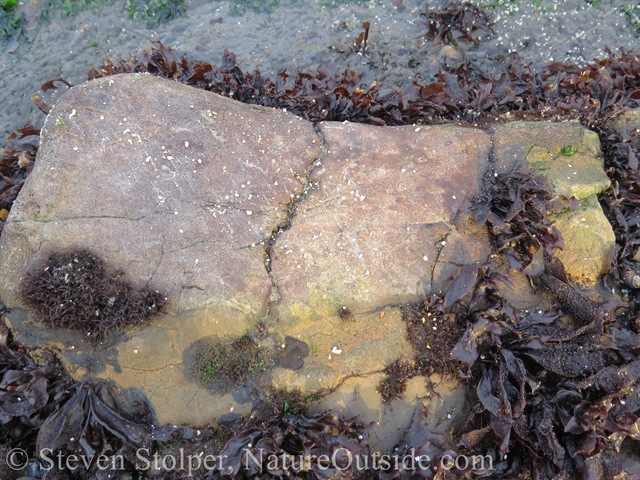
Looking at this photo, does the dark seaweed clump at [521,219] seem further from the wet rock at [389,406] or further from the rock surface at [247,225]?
the wet rock at [389,406]

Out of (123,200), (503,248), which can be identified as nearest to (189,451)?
(123,200)

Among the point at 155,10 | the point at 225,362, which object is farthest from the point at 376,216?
the point at 155,10

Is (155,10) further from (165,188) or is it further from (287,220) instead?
(287,220)

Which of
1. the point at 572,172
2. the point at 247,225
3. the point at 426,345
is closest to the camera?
the point at 426,345

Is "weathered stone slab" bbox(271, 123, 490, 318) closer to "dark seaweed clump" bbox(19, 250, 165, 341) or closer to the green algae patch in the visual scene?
the green algae patch

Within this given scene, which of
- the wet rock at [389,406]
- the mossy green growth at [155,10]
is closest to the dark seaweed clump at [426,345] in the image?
the wet rock at [389,406]

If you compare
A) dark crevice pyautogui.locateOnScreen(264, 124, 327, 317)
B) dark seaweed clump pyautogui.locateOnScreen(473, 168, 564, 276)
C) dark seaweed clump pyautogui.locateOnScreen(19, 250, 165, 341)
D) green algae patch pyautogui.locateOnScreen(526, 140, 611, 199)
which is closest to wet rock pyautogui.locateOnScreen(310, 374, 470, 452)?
dark crevice pyautogui.locateOnScreen(264, 124, 327, 317)

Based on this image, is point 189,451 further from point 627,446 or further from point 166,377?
point 627,446
